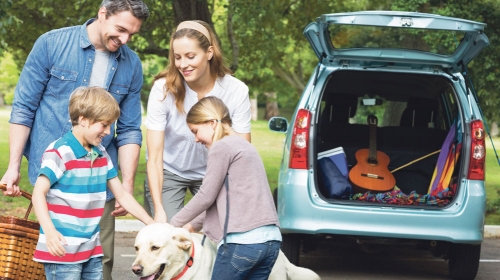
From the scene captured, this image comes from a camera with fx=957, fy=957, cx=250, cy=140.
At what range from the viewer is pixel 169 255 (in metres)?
4.57

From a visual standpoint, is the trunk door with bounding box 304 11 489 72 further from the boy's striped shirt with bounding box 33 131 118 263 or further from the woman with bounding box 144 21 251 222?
the boy's striped shirt with bounding box 33 131 118 263

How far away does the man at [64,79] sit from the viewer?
5.08 meters

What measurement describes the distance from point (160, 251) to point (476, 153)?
3.84m

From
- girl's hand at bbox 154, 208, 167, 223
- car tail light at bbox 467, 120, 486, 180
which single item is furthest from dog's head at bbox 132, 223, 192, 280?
car tail light at bbox 467, 120, 486, 180

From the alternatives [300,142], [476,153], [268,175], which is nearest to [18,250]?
[300,142]

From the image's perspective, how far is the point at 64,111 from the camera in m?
5.17

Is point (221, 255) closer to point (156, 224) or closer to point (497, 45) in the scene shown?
point (156, 224)

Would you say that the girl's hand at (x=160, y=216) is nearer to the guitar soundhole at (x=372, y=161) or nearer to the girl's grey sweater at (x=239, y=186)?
the girl's grey sweater at (x=239, y=186)

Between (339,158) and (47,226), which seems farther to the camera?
(339,158)

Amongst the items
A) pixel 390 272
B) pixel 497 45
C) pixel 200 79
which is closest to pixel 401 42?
pixel 497 45

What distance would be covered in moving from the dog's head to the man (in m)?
0.61

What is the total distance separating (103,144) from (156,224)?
2.60 ft

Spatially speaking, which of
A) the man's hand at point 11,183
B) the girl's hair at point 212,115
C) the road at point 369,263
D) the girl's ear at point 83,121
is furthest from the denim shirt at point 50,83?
the road at point 369,263

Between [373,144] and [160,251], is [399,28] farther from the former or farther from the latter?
[160,251]
